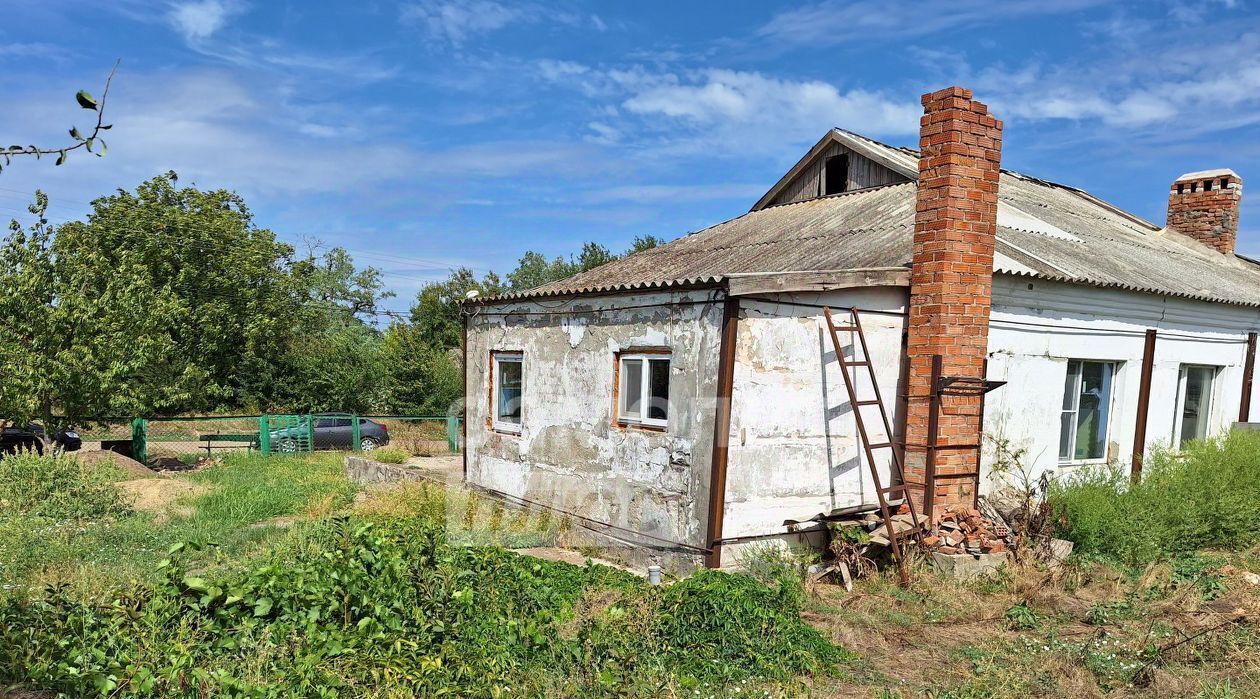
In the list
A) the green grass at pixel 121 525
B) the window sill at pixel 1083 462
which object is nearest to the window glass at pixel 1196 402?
the window sill at pixel 1083 462

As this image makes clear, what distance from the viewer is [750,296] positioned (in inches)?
305

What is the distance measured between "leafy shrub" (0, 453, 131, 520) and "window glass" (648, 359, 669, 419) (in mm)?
7654

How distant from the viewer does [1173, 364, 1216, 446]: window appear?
11125 mm

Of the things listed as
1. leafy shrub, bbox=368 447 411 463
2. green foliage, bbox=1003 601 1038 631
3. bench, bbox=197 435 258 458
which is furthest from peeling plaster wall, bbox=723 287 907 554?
bench, bbox=197 435 258 458

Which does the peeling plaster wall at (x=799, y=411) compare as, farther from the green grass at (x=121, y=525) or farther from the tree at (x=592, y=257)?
the tree at (x=592, y=257)

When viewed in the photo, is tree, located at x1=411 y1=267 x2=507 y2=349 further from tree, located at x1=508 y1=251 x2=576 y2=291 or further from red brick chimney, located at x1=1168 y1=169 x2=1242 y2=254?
red brick chimney, located at x1=1168 y1=169 x2=1242 y2=254

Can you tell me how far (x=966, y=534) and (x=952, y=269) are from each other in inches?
103

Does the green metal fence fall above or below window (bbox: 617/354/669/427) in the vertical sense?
below

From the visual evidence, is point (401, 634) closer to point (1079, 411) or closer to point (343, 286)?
point (1079, 411)

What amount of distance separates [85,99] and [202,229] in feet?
102

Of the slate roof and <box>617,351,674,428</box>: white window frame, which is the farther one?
the slate roof

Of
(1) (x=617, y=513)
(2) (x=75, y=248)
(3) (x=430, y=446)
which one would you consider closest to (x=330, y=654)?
(1) (x=617, y=513)

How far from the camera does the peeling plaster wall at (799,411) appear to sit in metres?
7.88

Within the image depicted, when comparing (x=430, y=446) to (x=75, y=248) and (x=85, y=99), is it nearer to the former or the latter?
(x=75, y=248)
